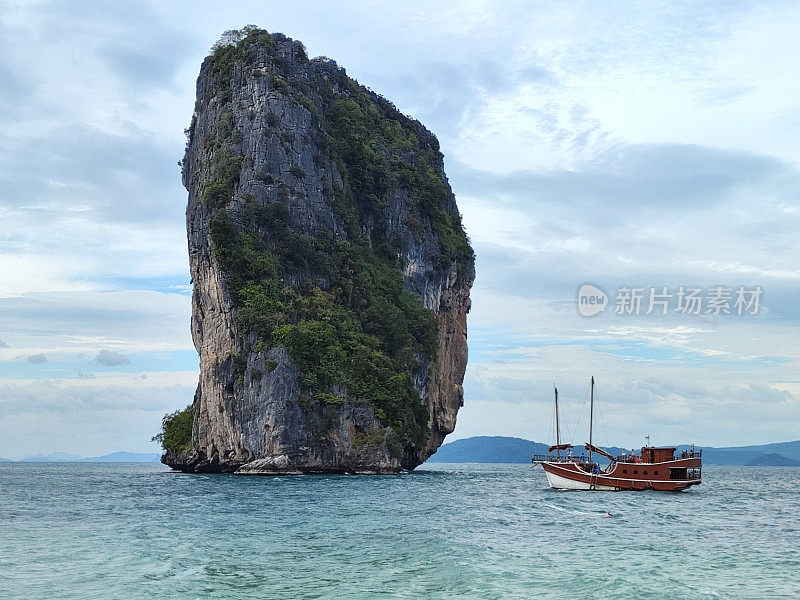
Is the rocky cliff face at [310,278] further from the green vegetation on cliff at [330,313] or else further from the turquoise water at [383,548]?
the turquoise water at [383,548]

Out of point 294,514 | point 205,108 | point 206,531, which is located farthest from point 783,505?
point 205,108

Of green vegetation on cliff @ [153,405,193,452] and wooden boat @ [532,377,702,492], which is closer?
wooden boat @ [532,377,702,492]

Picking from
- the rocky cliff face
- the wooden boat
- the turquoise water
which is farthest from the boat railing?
the rocky cliff face

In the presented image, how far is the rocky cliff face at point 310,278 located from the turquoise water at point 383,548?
16471 mm

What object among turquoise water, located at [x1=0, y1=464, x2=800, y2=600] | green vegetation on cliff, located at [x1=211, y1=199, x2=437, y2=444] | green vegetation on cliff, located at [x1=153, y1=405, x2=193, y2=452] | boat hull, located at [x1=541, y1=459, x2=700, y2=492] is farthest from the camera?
green vegetation on cliff, located at [x1=153, y1=405, x2=193, y2=452]

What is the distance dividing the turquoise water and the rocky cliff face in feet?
54.0

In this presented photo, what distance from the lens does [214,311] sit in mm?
60250

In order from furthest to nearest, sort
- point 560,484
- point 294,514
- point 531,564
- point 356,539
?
point 560,484, point 294,514, point 356,539, point 531,564

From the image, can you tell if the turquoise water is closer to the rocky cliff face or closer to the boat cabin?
the boat cabin

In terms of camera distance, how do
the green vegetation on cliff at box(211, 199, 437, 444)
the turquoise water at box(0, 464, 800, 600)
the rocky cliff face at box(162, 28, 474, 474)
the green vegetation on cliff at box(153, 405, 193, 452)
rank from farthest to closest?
the green vegetation on cliff at box(153, 405, 193, 452) < the green vegetation on cliff at box(211, 199, 437, 444) < the rocky cliff face at box(162, 28, 474, 474) < the turquoise water at box(0, 464, 800, 600)

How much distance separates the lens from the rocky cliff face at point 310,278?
5522 cm

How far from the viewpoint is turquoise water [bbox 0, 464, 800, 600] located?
17.0m

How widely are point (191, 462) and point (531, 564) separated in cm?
4666

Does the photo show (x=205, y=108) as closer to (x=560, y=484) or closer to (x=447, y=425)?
(x=447, y=425)
